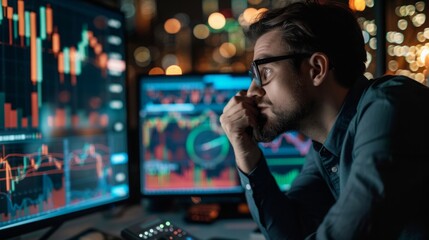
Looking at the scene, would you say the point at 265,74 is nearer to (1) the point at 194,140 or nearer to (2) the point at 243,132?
(2) the point at 243,132

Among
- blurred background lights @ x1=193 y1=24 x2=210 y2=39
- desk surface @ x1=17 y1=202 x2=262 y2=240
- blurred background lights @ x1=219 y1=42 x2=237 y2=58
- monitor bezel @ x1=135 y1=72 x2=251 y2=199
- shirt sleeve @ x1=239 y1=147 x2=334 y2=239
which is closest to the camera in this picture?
shirt sleeve @ x1=239 y1=147 x2=334 y2=239

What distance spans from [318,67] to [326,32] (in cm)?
10

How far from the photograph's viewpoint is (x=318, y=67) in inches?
41.0

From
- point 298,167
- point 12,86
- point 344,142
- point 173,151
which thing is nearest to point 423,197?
point 344,142

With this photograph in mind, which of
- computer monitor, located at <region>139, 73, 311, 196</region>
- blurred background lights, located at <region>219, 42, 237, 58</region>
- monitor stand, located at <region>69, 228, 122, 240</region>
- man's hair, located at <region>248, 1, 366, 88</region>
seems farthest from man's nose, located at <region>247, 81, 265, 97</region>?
blurred background lights, located at <region>219, 42, 237, 58</region>

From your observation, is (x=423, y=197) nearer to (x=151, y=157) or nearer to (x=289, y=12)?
(x=289, y=12)

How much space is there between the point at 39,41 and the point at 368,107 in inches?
35.1

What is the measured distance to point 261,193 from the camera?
3.74ft

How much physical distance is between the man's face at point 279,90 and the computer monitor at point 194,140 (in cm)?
39

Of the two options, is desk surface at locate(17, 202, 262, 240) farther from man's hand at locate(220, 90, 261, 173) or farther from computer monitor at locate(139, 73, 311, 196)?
man's hand at locate(220, 90, 261, 173)

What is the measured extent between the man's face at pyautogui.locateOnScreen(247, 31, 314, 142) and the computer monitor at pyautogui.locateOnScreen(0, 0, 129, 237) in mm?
550

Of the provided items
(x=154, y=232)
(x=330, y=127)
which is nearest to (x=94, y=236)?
(x=154, y=232)

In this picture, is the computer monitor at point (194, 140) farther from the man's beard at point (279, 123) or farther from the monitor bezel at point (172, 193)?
the man's beard at point (279, 123)

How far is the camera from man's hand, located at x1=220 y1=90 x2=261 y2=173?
3.73 ft
